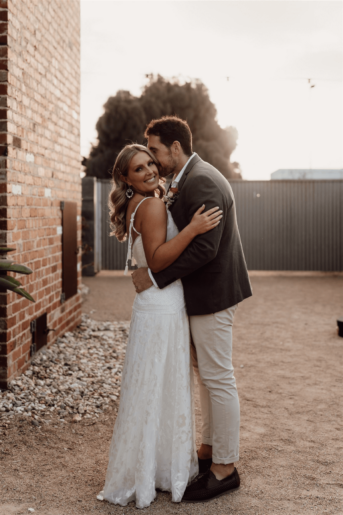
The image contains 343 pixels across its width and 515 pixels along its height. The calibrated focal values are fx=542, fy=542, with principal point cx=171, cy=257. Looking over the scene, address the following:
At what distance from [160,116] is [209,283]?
26878 millimetres

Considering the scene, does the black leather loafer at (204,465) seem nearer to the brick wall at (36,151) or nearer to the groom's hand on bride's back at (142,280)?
the groom's hand on bride's back at (142,280)

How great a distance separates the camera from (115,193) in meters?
2.96

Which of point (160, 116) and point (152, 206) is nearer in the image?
point (152, 206)

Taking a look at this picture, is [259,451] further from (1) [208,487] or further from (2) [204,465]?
(1) [208,487]

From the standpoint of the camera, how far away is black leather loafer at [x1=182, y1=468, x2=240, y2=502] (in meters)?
2.88

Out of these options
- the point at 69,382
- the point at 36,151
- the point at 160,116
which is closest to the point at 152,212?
the point at 69,382

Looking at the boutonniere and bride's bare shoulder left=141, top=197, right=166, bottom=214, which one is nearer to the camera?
bride's bare shoulder left=141, top=197, right=166, bottom=214

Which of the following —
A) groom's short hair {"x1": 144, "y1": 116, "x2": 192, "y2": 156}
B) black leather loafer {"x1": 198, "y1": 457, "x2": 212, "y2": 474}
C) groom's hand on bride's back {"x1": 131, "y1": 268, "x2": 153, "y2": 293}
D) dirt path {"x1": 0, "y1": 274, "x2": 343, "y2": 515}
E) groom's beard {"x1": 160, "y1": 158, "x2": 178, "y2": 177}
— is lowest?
dirt path {"x1": 0, "y1": 274, "x2": 343, "y2": 515}

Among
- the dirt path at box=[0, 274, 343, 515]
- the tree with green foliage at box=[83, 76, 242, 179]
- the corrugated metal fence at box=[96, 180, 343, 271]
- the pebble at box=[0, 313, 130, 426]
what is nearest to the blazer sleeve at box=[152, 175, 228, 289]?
the dirt path at box=[0, 274, 343, 515]

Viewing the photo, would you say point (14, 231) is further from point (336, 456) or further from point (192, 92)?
point (192, 92)

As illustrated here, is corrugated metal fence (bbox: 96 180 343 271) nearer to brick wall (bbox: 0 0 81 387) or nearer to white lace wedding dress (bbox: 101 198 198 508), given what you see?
brick wall (bbox: 0 0 81 387)

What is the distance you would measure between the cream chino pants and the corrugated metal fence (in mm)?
11690

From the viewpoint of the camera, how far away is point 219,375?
2.94 metres

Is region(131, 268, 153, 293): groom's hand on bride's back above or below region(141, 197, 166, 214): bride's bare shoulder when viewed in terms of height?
below
